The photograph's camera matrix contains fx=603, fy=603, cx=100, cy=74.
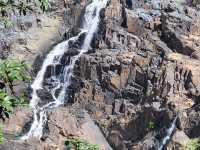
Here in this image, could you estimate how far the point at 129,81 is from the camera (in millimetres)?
44656

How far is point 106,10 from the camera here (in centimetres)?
4888

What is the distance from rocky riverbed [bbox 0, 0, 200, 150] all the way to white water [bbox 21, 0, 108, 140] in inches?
22.4

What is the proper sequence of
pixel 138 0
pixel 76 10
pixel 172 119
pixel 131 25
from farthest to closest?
pixel 76 10, pixel 138 0, pixel 131 25, pixel 172 119

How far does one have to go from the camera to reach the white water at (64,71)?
1710 inches

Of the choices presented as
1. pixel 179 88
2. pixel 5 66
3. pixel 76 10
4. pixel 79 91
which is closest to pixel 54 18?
pixel 76 10

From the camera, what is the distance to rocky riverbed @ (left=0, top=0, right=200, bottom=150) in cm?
3997

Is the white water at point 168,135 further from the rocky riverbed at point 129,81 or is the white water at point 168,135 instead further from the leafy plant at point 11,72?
the leafy plant at point 11,72

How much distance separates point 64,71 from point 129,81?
20.2 ft

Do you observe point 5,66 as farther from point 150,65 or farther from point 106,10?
point 106,10

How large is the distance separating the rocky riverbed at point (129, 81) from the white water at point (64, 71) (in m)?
0.57

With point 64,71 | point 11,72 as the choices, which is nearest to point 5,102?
point 11,72

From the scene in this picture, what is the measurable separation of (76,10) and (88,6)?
1.40 m

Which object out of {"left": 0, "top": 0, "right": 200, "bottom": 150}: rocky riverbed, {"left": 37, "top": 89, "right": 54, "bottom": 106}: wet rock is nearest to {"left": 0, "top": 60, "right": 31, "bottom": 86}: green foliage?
{"left": 0, "top": 0, "right": 200, "bottom": 150}: rocky riverbed

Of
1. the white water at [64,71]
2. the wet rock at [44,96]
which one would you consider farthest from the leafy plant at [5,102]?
the wet rock at [44,96]
